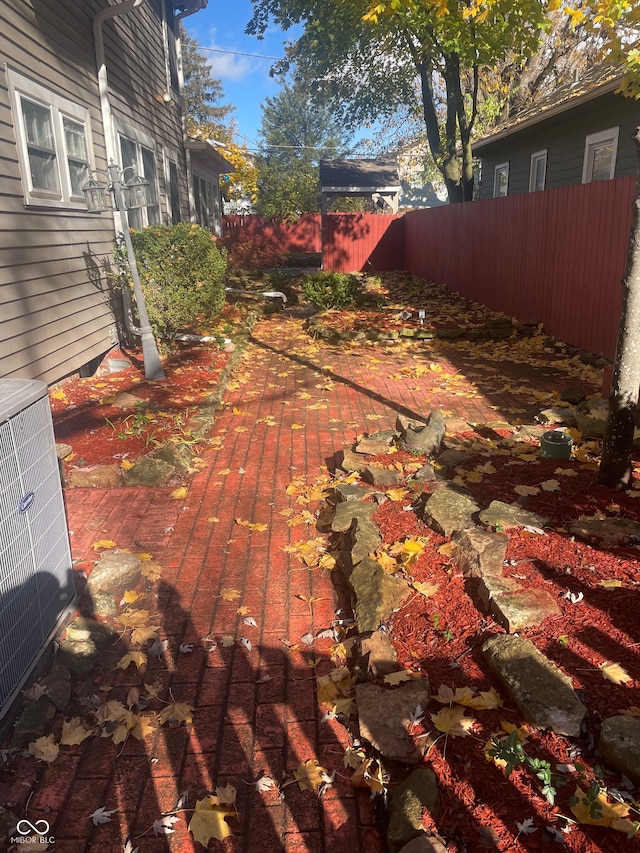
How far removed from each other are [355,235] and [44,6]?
52.0ft

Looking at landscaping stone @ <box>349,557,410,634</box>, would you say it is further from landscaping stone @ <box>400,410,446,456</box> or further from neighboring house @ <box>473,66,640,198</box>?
neighboring house @ <box>473,66,640,198</box>

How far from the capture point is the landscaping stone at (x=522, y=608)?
2818 millimetres

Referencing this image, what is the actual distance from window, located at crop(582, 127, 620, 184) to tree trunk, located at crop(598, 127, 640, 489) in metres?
9.51

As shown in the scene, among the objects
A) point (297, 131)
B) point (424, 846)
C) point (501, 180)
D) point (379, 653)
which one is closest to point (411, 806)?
point (424, 846)

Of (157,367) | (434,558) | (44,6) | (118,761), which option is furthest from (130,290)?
(118,761)

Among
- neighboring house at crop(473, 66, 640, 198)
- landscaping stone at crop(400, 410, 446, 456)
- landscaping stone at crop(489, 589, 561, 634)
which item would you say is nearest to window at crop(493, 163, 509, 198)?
neighboring house at crop(473, 66, 640, 198)

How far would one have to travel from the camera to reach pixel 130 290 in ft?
30.0

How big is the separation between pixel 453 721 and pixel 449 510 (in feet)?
5.71

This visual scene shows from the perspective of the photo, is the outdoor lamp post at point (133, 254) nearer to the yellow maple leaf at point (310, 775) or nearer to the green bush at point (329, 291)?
the yellow maple leaf at point (310, 775)

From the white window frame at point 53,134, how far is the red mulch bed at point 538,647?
5304 mm

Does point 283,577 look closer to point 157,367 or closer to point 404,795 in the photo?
point 404,795

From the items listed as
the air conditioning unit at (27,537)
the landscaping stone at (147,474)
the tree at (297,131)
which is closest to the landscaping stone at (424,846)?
the air conditioning unit at (27,537)

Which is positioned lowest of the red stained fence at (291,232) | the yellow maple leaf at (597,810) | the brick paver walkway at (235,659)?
the brick paver walkway at (235,659)

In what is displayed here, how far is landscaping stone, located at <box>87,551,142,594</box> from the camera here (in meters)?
3.53
